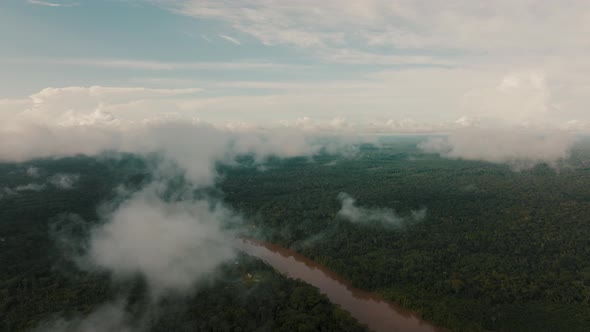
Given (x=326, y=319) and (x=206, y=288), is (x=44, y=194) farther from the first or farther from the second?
(x=326, y=319)

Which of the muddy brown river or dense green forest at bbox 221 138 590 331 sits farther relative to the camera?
dense green forest at bbox 221 138 590 331

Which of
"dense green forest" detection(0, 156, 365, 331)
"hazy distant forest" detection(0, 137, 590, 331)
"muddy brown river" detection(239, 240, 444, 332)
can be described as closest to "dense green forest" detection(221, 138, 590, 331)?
"hazy distant forest" detection(0, 137, 590, 331)

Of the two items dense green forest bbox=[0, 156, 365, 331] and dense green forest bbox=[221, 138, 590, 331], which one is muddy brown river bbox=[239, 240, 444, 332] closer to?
dense green forest bbox=[221, 138, 590, 331]

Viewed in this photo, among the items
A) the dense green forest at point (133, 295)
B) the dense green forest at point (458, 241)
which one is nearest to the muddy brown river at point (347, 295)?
the dense green forest at point (458, 241)

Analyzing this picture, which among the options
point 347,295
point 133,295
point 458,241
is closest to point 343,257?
point 347,295

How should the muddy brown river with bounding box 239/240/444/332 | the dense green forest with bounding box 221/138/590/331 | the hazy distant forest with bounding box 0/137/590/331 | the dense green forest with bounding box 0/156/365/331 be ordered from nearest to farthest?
1. the dense green forest with bounding box 0/156/365/331
2. the hazy distant forest with bounding box 0/137/590/331
3. the muddy brown river with bounding box 239/240/444/332
4. the dense green forest with bounding box 221/138/590/331

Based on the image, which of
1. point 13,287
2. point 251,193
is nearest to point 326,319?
point 13,287
